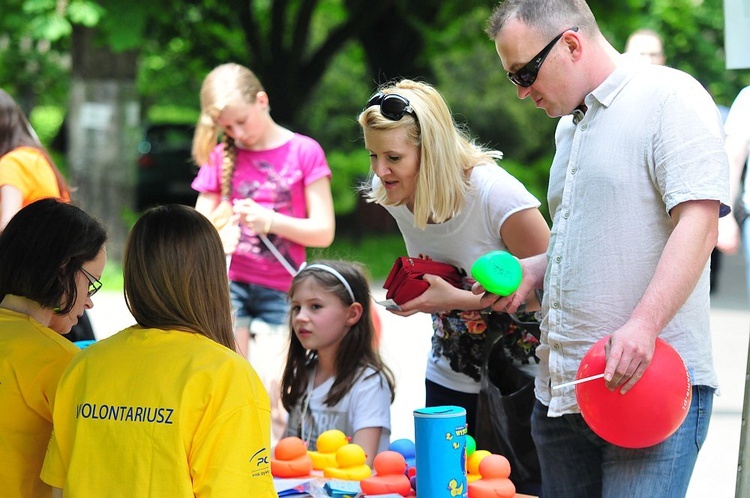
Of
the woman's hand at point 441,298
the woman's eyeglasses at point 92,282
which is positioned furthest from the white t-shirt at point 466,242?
the woman's eyeglasses at point 92,282

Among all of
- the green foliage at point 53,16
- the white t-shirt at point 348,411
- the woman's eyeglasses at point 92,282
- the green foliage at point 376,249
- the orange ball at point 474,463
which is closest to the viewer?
the woman's eyeglasses at point 92,282

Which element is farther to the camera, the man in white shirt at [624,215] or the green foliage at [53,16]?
the green foliage at [53,16]

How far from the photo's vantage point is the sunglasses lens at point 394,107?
331 centimetres

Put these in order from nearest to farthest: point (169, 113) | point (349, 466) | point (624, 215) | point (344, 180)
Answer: point (624, 215) → point (349, 466) → point (344, 180) → point (169, 113)

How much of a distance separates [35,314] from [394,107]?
127 centimetres

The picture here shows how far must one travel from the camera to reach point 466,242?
3.46m

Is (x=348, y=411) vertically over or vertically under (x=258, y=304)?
under

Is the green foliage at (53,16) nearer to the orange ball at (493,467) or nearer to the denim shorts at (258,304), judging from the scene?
the denim shorts at (258,304)

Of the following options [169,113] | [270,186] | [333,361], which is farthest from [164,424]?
[169,113]

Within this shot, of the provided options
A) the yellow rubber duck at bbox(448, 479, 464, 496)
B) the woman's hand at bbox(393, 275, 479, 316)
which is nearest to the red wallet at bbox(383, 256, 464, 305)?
the woman's hand at bbox(393, 275, 479, 316)

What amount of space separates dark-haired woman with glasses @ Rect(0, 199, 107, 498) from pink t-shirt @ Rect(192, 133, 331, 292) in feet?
7.27

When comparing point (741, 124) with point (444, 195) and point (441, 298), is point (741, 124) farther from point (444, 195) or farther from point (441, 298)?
point (441, 298)

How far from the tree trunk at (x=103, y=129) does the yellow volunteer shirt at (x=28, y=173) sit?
6.68m

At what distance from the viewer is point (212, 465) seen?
2.39 meters
